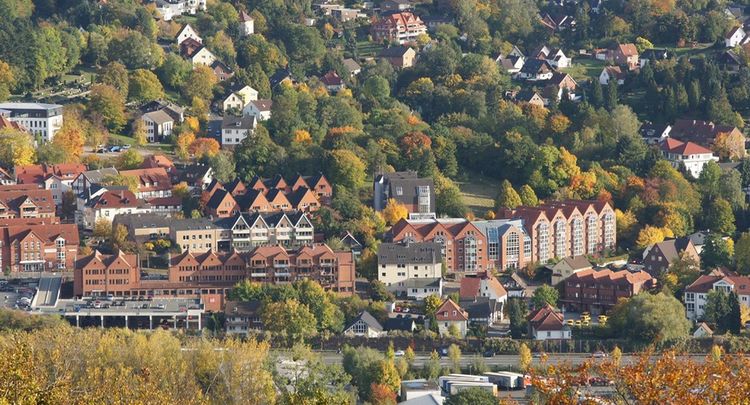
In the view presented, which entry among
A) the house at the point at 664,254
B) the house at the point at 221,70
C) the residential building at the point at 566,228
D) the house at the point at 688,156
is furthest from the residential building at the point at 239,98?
the house at the point at 664,254

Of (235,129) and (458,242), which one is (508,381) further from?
(235,129)

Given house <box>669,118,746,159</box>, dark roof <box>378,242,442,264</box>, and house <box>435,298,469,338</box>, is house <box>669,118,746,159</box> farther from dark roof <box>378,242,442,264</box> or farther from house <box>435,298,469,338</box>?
house <box>435,298,469,338</box>

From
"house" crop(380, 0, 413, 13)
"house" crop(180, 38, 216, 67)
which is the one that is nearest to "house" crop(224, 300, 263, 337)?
"house" crop(180, 38, 216, 67)

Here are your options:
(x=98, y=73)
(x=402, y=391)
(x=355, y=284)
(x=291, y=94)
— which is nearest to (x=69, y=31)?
(x=98, y=73)

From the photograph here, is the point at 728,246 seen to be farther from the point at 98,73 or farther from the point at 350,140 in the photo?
the point at 98,73

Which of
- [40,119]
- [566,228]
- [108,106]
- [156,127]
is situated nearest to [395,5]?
[156,127]

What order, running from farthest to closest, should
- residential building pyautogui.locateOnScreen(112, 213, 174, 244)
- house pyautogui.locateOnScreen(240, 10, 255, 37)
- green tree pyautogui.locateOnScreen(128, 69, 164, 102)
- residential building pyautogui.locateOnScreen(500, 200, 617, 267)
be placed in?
1. house pyautogui.locateOnScreen(240, 10, 255, 37)
2. green tree pyautogui.locateOnScreen(128, 69, 164, 102)
3. residential building pyautogui.locateOnScreen(500, 200, 617, 267)
4. residential building pyautogui.locateOnScreen(112, 213, 174, 244)

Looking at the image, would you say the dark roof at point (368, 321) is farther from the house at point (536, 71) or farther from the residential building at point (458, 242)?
the house at point (536, 71)
